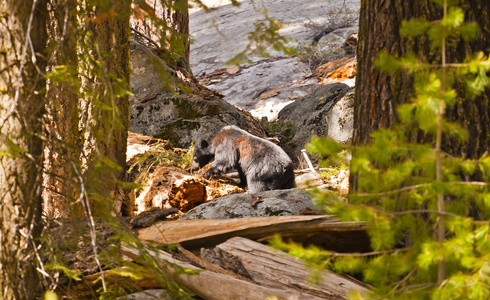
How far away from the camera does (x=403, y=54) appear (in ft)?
11.7

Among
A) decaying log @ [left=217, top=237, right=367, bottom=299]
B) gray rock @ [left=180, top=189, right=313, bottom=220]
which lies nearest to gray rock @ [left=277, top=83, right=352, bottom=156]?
gray rock @ [left=180, top=189, right=313, bottom=220]

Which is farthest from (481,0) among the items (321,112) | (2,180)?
(321,112)

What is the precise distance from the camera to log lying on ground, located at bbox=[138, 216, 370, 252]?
4.02m

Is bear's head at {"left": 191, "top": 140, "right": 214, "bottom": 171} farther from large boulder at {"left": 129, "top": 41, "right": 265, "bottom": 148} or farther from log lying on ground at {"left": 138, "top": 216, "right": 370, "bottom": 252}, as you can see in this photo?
log lying on ground at {"left": 138, "top": 216, "right": 370, "bottom": 252}

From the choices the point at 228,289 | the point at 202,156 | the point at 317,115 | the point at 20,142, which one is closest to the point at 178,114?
the point at 202,156

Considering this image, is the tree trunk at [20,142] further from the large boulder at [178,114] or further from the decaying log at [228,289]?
the large boulder at [178,114]

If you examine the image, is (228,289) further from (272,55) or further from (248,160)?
(272,55)

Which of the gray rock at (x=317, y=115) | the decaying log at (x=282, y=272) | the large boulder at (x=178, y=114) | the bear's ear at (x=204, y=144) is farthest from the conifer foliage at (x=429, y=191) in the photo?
the gray rock at (x=317, y=115)

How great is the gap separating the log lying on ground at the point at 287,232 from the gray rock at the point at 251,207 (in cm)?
57

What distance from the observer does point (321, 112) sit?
1157cm

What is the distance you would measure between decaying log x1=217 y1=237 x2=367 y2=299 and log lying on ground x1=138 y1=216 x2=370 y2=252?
0.13 metres

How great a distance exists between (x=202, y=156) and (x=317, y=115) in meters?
4.38

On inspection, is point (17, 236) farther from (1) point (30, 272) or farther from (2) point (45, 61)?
(2) point (45, 61)

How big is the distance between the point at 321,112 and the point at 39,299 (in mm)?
9565
